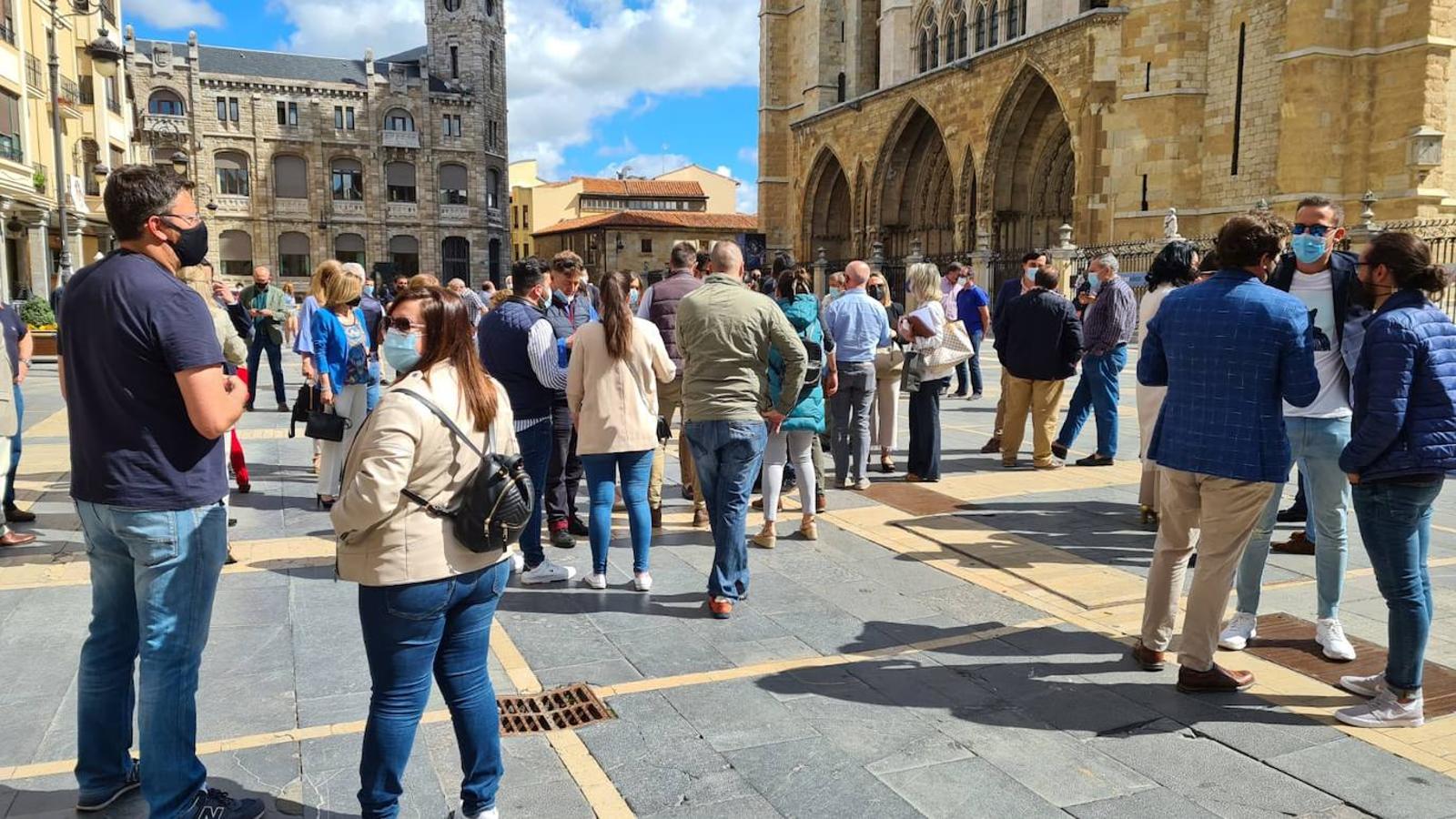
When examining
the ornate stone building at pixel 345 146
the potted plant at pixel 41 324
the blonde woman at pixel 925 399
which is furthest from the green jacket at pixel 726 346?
the ornate stone building at pixel 345 146

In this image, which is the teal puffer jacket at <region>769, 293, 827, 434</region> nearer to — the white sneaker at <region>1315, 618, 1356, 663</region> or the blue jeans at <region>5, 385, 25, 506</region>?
the white sneaker at <region>1315, 618, 1356, 663</region>

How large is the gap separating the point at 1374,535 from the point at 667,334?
467cm

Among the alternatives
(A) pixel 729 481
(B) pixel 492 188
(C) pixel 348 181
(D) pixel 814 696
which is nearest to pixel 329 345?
(A) pixel 729 481

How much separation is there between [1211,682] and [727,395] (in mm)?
2524

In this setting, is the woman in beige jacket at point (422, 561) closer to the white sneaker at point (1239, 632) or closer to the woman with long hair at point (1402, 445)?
the woman with long hair at point (1402, 445)

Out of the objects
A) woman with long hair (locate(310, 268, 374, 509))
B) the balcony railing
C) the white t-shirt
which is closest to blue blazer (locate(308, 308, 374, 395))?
woman with long hair (locate(310, 268, 374, 509))

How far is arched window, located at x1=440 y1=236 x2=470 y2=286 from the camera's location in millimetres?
58906

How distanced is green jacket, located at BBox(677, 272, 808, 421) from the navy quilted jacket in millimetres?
2602

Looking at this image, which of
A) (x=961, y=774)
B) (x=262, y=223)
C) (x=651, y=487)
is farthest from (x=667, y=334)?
(x=262, y=223)

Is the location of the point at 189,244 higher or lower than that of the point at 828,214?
lower

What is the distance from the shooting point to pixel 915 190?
3669 centimetres

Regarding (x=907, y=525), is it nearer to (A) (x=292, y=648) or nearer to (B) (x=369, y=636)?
(A) (x=292, y=648)

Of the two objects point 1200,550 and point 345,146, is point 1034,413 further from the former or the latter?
point 345,146

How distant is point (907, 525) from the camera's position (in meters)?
7.23
